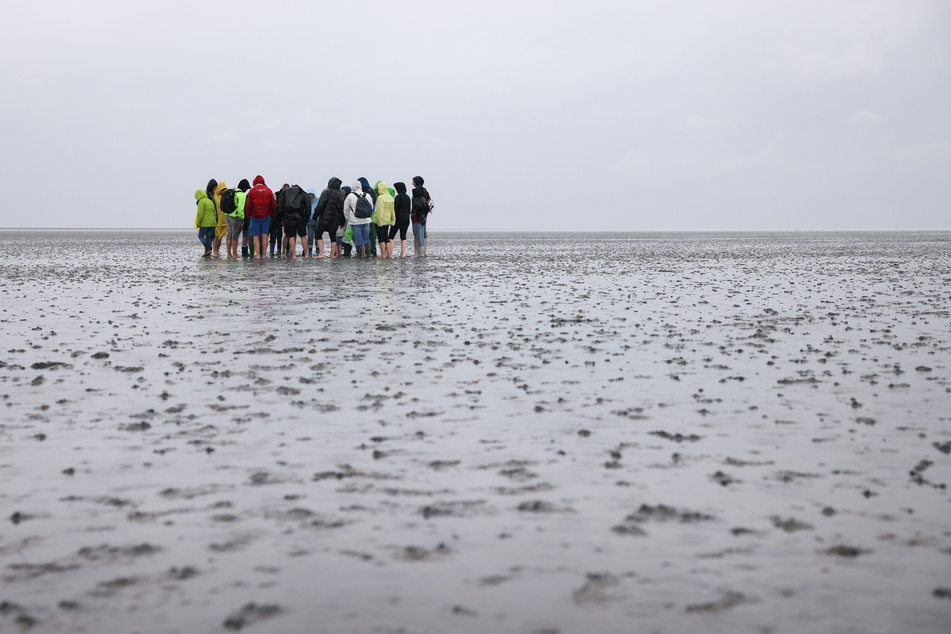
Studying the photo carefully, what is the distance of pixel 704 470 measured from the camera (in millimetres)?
5996

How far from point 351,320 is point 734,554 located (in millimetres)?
10177

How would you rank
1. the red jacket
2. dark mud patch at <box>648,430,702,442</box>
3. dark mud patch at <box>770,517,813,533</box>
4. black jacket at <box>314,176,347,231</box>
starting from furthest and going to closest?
black jacket at <box>314,176,347,231</box>, the red jacket, dark mud patch at <box>648,430,702,442</box>, dark mud patch at <box>770,517,813,533</box>

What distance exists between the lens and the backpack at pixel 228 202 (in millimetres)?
28578

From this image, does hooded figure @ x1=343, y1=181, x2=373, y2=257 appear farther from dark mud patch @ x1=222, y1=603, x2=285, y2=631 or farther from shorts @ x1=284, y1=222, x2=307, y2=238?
dark mud patch @ x1=222, y1=603, x2=285, y2=631

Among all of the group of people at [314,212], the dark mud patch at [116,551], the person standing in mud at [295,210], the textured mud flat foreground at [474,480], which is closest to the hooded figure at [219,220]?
the group of people at [314,212]

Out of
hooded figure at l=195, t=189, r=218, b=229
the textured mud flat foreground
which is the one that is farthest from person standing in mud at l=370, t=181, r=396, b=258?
the textured mud flat foreground

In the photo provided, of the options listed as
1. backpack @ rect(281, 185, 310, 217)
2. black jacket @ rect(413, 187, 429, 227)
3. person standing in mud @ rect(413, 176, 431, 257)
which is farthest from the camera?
black jacket @ rect(413, 187, 429, 227)

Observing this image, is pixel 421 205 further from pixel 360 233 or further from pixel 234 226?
pixel 234 226

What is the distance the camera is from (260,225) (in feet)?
96.4

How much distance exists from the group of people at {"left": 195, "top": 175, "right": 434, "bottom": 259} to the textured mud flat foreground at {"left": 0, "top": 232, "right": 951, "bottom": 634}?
1569 cm

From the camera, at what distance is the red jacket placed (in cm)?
2814

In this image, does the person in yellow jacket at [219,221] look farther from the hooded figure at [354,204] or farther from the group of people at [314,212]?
the hooded figure at [354,204]

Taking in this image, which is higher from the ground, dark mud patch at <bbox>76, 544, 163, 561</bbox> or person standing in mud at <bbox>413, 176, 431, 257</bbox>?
person standing in mud at <bbox>413, 176, 431, 257</bbox>

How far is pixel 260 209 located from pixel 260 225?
870 millimetres
